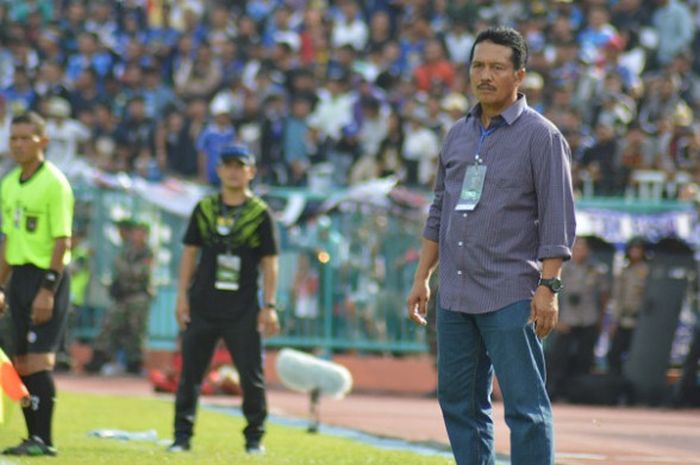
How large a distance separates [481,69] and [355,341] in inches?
532

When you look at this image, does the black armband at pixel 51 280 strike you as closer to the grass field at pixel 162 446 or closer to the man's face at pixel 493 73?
the grass field at pixel 162 446

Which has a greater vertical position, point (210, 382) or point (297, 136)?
point (297, 136)

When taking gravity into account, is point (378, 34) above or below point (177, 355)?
above

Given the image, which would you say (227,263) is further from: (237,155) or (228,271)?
(237,155)

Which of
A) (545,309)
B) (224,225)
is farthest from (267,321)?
(545,309)

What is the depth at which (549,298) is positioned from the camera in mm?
7680

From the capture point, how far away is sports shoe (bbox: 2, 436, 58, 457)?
11.1m

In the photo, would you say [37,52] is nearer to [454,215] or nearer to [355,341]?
[355,341]

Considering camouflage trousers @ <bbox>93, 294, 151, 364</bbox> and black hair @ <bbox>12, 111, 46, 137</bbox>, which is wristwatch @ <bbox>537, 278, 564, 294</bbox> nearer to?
black hair @ <bbox>12, 111, 46, 137</bbox>

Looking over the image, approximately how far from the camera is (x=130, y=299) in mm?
21922

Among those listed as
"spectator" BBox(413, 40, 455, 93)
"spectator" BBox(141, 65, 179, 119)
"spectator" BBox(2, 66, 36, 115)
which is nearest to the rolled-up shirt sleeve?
"spectator" BBox(413, 40, 455, 93)

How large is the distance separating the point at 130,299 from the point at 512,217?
1442 centimetres

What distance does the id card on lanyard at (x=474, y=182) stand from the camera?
801 centimetres

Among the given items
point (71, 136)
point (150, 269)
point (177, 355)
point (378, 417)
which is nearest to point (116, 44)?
point (71, 136)
